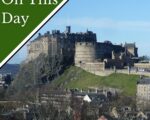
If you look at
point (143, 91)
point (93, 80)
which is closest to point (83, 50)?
point (93, 80)

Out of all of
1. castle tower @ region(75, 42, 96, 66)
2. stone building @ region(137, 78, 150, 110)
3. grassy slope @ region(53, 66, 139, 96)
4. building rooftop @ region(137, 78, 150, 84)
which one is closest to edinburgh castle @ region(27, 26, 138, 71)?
castle tower @ region(75, 42, 96, 66)

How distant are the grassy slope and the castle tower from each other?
1.19m

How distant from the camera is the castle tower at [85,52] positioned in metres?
53.9

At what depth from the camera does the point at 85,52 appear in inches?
2206

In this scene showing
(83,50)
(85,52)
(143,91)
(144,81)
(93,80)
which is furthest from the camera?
(85,52)

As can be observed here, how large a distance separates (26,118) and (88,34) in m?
34.3

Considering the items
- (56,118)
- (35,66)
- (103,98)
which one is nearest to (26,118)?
(56,118)

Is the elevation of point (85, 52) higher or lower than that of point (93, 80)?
higher

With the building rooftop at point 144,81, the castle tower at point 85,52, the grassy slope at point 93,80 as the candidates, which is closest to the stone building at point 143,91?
the building rooftop at point 144,81

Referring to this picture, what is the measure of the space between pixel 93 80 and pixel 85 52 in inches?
267

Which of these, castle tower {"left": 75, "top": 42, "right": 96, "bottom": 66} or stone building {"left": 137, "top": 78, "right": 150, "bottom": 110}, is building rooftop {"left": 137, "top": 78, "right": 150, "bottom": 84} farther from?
castle tower {"left": 75, "top": 42, "right": 96, "bottom": 66}

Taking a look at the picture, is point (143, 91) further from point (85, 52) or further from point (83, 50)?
point (85, 52)

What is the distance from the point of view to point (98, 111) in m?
32.9

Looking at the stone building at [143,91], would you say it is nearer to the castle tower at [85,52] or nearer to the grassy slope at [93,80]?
the grassy slope at [93,80]
